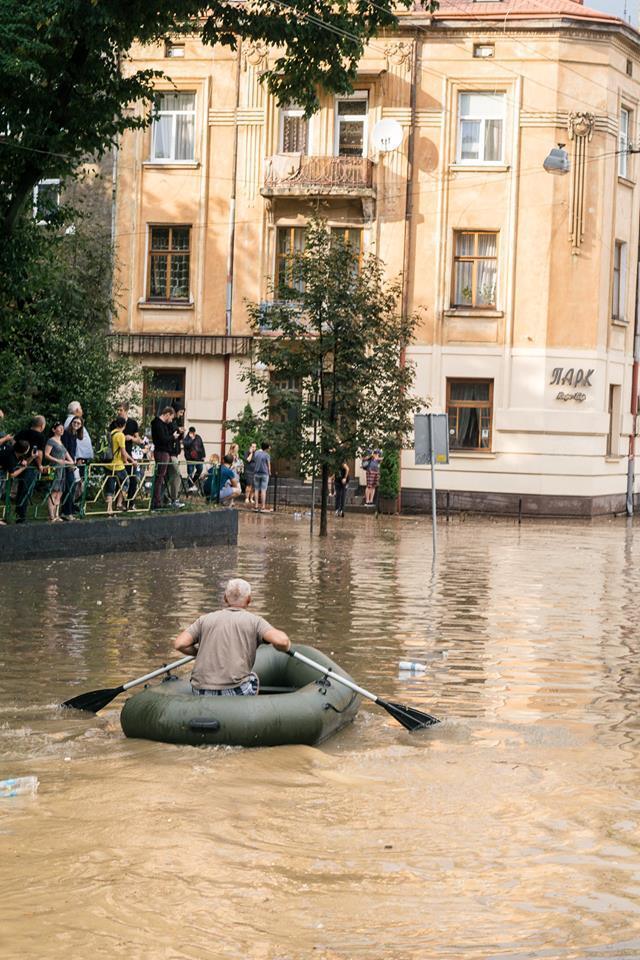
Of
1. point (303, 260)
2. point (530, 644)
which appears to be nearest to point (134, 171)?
point (303, 260)

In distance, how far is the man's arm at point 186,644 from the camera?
1182cm

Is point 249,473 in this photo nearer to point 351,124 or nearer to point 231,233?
point 231,233

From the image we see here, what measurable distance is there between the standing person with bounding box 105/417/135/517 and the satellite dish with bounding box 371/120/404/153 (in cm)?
1716

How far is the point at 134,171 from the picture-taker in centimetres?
4503

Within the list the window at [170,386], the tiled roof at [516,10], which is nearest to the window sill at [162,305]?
the window at [170,386]

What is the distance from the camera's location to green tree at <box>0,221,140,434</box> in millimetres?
24359

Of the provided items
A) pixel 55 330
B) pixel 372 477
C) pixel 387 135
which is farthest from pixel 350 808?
pixel 387 135

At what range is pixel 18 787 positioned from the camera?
9938 mm

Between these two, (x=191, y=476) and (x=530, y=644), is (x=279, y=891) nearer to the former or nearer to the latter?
(x=530, y=644)

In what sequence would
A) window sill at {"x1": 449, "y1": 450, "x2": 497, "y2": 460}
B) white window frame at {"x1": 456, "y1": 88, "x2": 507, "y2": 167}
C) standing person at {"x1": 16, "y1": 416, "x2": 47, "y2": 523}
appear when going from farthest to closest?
white window frame at {"x1": 456, "y1": 88, "x2": 507, "y2": 167} → window sill at {"x1": 449, "y1": 450, "x2": 497, "y2": 460} → standing person at {"x1": 16, "y1": 416, "x2": 47, "y2": 523}

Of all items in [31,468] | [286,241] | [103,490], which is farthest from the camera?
[286,241]

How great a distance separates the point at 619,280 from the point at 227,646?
35.1 metres

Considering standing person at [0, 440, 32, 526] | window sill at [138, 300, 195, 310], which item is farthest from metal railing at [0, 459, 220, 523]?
window sill at [138, 300, 195, 310]

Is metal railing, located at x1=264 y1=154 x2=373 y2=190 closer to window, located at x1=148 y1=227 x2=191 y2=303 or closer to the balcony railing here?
the balcony railing
